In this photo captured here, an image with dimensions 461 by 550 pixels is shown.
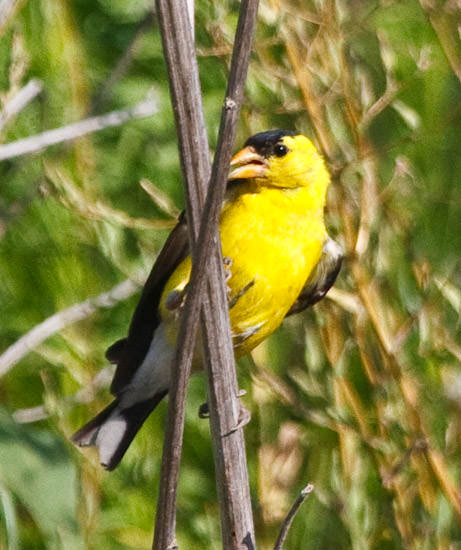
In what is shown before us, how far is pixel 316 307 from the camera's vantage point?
99.7 inches

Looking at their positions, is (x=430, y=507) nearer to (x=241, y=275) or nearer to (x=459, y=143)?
(x=241, y=275)

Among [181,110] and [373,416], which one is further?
[373,416]

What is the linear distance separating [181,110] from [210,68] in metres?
1.94

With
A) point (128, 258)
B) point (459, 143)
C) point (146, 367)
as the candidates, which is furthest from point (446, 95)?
point (146, 367)

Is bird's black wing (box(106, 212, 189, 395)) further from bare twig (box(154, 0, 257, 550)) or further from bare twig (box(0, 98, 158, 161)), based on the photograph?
bare twig (box(154, 0, 257, 550))

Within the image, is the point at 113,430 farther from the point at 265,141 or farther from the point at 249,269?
the point at 265,141

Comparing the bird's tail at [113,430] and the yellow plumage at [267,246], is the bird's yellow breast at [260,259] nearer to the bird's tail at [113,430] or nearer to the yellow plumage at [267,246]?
the yellow plumage at [267,246]

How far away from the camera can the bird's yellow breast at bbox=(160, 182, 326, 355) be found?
2332 mm

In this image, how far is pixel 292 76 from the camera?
2.49 m

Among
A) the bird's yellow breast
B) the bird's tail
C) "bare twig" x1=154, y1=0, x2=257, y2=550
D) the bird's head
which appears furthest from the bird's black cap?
"bare twig" x1=154, y1=0, x2=257, y2=550

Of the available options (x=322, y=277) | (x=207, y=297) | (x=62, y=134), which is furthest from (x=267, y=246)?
(x=207, y=297)

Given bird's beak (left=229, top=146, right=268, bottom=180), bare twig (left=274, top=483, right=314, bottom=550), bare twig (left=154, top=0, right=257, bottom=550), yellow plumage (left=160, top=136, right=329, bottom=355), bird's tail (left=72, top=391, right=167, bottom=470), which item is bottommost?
bird's tail (left=72, top=391, right=167, bottom=470)

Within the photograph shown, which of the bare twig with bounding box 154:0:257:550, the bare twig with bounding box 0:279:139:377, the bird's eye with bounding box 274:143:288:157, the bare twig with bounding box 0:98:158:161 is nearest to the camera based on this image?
the bare twig with bounding box 154:0:257:550

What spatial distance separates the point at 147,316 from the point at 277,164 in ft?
1.43
